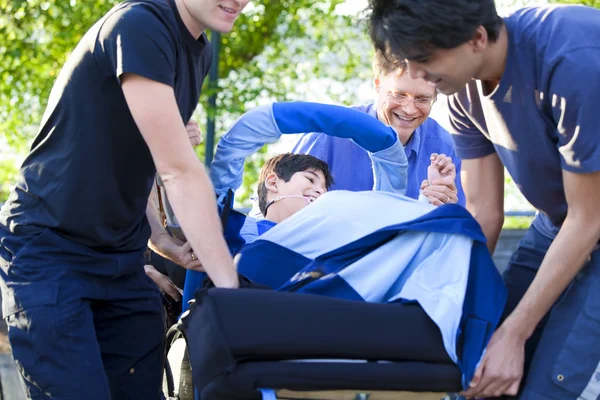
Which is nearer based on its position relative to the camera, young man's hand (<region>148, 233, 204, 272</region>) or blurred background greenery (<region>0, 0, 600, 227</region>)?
young man's hand (<region>148, 233, 204, 272</region>)

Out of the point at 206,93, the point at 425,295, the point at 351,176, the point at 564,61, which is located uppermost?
the point at 564,61

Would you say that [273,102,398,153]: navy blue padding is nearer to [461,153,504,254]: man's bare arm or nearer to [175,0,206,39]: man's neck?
[461,153,504,254]: man's bare arm

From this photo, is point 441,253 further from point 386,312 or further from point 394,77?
point 394,77

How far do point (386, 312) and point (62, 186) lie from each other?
97 centimetres

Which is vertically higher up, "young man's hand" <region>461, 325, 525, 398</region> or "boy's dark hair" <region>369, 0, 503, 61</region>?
"boy's dark hair" <region>369, 0, 503, 61</region>

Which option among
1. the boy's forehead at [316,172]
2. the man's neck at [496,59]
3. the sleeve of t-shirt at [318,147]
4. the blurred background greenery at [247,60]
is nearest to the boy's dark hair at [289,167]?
the boy's forehead at [316,172]

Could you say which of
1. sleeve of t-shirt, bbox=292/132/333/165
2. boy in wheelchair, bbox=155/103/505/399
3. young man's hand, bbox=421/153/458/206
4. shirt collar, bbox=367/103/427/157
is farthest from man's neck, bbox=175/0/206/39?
shirt collar, bbox=367/103/427/157

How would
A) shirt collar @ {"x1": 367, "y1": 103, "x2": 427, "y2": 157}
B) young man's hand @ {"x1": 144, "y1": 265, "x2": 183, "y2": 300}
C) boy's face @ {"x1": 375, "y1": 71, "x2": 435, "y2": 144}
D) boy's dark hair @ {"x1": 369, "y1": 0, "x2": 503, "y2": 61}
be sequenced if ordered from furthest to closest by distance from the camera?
shirt collar @ {"x1": 367, "y1": 103, "x2": 427, "y2": 157}, boy's face @ {"x1": 375, "y1": 71, "x2": 435, "y2": 144}, young man's hand @ {"x1": 144, "y1": 265, "x2": 183, "y2": 300}, boy's dark hair @ {"x1": 369, "y1": 0, "x2": 503, "y2": 61}

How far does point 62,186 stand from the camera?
2.66m

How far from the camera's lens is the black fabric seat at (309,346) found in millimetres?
2250

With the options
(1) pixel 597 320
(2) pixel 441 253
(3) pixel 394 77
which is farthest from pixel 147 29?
(3) pixel 394 77

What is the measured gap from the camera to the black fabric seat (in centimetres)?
225

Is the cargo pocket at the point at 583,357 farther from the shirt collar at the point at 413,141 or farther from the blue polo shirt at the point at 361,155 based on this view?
the shirt collar at the point at 413,141

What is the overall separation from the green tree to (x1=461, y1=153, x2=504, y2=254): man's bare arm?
5822 mm
